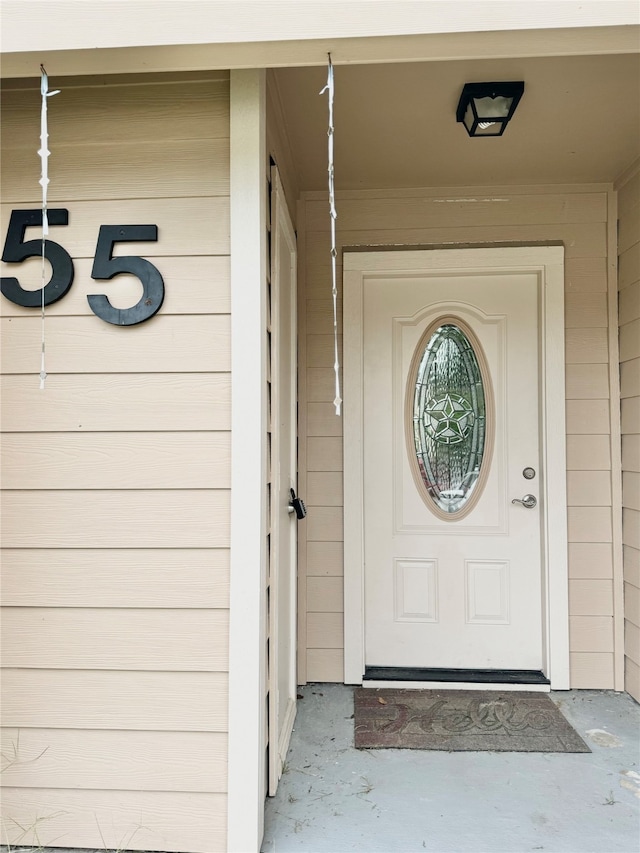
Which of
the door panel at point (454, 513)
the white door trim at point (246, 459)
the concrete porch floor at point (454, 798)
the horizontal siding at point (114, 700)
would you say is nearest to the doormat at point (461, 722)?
the concrete porch floor at point (454, 798)

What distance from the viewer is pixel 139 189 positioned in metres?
1.53

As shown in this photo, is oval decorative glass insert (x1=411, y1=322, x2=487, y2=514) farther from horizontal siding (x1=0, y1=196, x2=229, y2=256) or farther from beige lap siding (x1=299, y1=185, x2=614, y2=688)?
horizontal siding (x1=0, y1=196, x2=229, y2=256)

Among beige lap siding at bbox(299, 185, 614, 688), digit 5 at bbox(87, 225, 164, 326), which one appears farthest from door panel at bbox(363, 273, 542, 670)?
digit 5 at bbox(87, 225, 164, 326)

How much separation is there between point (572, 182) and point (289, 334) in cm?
156

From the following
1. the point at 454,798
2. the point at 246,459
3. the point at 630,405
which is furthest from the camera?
the point at 630,405

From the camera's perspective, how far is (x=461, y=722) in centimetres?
212

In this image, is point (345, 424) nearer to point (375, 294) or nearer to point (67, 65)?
point (375, 294)

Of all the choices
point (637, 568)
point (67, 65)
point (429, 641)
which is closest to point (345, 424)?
point (429, 641)

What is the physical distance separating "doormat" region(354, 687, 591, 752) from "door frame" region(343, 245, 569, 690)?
21 centimetres

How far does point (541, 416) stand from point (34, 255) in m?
2.18

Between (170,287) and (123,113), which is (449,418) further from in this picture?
(123,113)

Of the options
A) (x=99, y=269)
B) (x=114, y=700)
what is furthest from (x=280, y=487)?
(x=99, y=269)

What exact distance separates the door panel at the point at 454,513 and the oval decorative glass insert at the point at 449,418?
5 centimetres

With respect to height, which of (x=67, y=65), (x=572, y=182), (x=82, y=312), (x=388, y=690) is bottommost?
(x=388, y=690)
